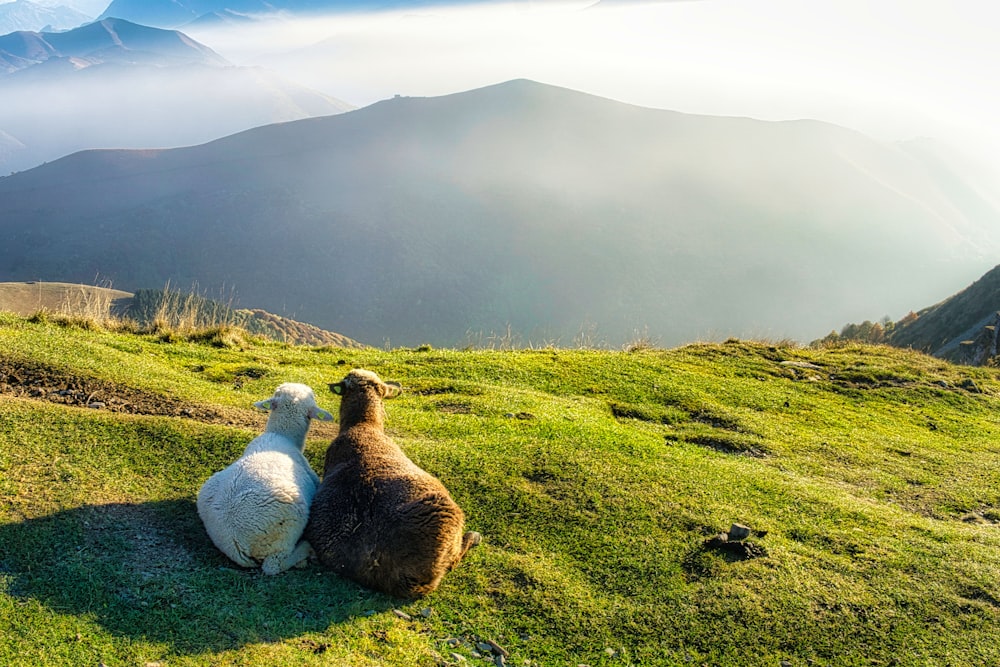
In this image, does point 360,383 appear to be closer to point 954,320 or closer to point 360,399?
point 360,399

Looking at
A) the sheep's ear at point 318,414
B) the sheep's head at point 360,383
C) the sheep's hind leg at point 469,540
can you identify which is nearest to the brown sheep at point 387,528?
the sheep's hind leg at point 469,540

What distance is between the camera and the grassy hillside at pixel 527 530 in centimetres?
596

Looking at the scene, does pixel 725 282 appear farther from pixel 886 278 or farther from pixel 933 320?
pixel 933 320

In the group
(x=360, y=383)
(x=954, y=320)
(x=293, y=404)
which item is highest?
(x=360, y=383)

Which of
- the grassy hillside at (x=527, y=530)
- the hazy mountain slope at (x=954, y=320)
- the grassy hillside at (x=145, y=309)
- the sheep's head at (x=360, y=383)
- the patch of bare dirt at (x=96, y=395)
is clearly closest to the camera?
the grassy hillside at (x=527, y=530)

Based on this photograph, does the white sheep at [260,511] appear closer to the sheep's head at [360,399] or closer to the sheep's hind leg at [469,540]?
the sheep's head at [360,399]

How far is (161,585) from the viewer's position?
20.2 ft

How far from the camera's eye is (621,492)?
29.1ft

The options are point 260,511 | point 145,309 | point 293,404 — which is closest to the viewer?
point 260,511

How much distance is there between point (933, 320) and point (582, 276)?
347 ft

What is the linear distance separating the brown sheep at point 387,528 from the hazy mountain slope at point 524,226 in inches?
4181

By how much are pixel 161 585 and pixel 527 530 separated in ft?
12.3

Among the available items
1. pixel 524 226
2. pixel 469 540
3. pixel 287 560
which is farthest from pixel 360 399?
pixel 524 226

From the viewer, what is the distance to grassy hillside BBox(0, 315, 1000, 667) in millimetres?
5957
